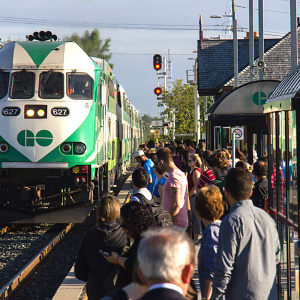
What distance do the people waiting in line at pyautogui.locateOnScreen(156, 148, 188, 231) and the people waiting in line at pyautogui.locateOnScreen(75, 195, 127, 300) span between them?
2.64 meters

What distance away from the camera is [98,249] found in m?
5.30

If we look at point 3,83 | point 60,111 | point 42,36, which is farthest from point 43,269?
point 42,36

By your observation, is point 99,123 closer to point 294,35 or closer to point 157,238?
point 294,35

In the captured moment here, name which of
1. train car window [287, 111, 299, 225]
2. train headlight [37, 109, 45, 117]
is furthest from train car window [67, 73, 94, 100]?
train car window [287, 111, 299, 225]

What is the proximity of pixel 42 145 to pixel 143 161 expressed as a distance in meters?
2.60

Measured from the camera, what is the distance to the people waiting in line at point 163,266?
8.43ft

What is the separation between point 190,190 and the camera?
37.6 ft

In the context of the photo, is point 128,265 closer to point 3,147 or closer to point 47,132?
point 47,132

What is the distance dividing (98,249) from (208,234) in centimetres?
94

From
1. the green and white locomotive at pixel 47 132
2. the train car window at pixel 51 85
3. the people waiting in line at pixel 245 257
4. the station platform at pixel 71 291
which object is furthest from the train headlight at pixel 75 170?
the people waiting in line at pixel 245 257

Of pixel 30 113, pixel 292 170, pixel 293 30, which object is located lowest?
pixel 292 170

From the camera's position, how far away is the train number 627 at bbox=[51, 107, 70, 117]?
12.8 meters

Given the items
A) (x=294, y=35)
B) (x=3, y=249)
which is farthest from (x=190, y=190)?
(x=294, y=35)

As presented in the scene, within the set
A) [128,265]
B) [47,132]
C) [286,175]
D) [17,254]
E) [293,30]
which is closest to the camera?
[128,265]
